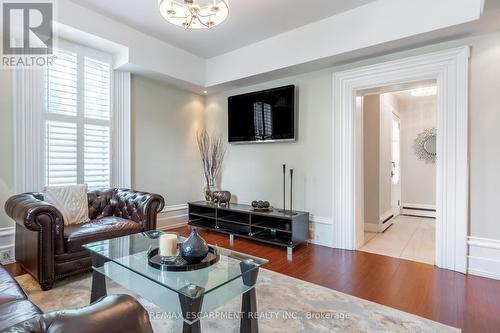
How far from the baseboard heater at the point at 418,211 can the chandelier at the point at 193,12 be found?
5.79 meters

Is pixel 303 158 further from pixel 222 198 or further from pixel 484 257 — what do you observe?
pixel 484 257

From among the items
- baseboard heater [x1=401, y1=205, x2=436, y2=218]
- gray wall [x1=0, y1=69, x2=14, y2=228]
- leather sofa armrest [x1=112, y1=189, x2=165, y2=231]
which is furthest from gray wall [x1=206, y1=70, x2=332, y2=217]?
baseboard heater [x1=401, y1=205, x2=436, y2=218]

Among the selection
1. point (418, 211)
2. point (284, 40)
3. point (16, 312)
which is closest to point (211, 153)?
point (284, 40)

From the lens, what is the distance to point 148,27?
3506mm

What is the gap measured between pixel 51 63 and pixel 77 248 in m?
2.30

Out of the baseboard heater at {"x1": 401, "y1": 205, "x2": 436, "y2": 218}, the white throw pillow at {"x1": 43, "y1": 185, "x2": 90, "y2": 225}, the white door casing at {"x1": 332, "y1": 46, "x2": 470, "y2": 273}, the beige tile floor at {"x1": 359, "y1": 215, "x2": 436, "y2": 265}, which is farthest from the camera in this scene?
the baseboard heater at {"x1": 401, "y1": 205, "x2": 436, "y2": 218}

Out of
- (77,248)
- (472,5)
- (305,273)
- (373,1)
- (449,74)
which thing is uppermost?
(373,1)

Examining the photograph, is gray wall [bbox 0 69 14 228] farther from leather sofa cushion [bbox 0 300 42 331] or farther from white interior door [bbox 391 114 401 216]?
white interior door [bbox 391 114 401 216]

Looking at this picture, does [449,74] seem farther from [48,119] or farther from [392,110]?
[48,119]

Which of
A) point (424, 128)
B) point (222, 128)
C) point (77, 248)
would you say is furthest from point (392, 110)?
point (77, 248)

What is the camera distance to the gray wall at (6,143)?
114 inches

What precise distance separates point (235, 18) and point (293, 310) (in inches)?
127

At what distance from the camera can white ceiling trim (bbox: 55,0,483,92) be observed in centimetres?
265

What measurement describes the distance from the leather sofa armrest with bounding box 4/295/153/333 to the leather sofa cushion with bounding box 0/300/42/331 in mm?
538
